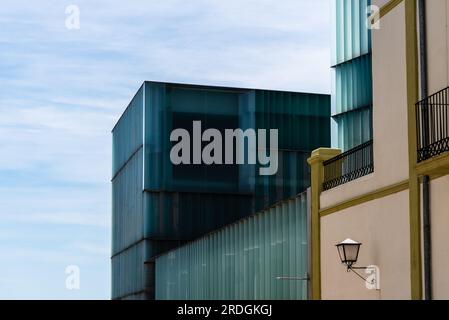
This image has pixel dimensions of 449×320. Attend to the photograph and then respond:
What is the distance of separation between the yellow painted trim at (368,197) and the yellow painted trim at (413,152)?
0.52 metres

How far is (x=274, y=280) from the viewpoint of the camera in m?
26.6

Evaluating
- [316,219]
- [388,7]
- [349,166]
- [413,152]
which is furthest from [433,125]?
[316,219]

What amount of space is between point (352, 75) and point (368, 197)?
63.3ft

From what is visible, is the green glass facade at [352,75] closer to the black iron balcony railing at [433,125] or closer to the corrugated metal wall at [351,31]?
the corrugated metal wall at [351,31]

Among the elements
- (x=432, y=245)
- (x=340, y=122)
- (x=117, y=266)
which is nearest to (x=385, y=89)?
(x=432, y=245)

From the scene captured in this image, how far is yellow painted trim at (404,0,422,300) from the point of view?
18.7m

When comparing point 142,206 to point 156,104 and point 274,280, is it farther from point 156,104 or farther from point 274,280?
point 274,280

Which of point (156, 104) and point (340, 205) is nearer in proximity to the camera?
point (340, 205)

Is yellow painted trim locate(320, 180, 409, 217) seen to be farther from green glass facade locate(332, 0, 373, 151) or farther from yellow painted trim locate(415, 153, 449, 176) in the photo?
green glass facade locate(332, 0, 373, 151)

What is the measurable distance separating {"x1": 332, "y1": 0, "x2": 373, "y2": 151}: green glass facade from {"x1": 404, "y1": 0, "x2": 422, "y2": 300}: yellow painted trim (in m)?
19.2

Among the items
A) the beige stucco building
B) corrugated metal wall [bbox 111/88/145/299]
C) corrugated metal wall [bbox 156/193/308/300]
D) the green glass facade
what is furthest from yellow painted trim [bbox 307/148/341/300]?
corrugated metal wall [bbox 111/88/145/299]

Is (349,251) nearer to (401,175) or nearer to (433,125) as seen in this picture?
(401,175)

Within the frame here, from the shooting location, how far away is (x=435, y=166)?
17.6 m

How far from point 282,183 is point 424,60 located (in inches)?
1202
